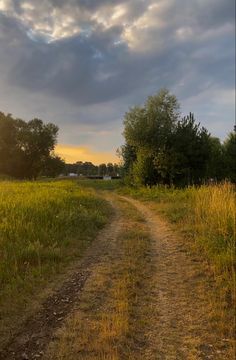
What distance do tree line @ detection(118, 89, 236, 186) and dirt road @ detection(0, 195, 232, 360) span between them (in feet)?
66.1

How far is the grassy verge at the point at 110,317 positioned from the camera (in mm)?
4902

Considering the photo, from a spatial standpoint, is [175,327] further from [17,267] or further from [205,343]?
[17,267]

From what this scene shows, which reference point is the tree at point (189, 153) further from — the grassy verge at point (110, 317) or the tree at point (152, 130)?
the grassy verge at point (110, 317)

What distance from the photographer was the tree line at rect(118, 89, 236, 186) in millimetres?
29359

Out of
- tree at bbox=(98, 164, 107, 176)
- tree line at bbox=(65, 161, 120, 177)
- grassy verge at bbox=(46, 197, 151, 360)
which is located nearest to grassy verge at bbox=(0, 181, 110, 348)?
grassy verge at bbox=(46, 197, 151, 360)

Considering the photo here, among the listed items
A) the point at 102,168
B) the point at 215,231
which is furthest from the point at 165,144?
the point at 102,168

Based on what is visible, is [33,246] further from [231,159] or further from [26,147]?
[26,147]

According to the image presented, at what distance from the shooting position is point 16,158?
199 feet

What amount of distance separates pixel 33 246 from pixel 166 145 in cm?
2254

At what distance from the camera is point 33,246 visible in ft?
29.5

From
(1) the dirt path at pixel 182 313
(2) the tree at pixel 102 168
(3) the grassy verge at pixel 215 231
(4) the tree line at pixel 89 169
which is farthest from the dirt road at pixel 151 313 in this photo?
(2) the tree at pixel 102 168

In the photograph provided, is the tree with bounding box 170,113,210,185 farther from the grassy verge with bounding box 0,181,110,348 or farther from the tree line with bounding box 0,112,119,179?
the tree line with bounding box 0,112,119,179

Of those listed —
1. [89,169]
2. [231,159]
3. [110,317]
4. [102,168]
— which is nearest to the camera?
[110,317]

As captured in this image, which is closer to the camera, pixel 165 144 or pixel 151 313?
pixel 151 313
